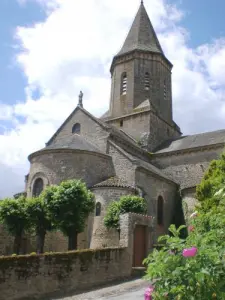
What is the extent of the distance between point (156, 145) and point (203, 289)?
91.1 ft

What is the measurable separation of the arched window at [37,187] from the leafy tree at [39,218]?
3864 millimetres

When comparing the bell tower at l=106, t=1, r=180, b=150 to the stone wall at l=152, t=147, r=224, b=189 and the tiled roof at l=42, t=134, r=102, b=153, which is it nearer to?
the stone wall at l=152, t=147, r=224, b=189

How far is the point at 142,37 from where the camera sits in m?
34.5

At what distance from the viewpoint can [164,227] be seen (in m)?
25.6

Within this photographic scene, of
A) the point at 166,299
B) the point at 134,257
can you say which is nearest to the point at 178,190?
the point at 134,257

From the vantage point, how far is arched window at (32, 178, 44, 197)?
23609 mm

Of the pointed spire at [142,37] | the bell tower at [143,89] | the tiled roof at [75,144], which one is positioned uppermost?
the pointed spire at [142,37]

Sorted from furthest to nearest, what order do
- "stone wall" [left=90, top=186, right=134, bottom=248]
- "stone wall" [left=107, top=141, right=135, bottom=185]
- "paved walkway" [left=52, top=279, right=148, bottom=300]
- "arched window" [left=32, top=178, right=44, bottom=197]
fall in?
"arched window" [left=32, top=178, right=44, bottom=197] < "stone wall" [left=107, top=141, right=135, bottom=185] < "stone wall" [left=90, top=186, right=134, bottom=248] < "paved walkway" [left=52, top=279, right=148, bottom=300]

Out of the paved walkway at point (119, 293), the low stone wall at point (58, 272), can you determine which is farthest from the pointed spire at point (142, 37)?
the paved walkway at point (119, 293)

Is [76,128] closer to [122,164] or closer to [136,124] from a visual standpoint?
[136,124]

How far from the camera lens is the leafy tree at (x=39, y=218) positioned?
1938cm

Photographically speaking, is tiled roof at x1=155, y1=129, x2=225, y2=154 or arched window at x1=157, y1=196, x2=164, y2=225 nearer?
arched window at x1=157, y1=196, x2=164, y2=225

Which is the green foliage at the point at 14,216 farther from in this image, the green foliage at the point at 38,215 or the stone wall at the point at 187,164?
Result: the stone wall at the point at 187,164

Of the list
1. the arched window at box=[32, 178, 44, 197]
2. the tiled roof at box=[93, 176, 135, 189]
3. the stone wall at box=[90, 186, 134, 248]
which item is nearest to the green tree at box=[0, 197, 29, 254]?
Answer: the arched window at box=[32, 178, 44, 197]
